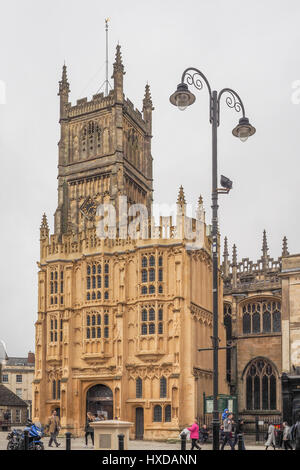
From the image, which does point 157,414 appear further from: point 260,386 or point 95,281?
point 260,386

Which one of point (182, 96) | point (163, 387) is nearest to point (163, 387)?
point (163, 387)

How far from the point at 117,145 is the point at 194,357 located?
18.0 meters

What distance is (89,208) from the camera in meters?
54.2

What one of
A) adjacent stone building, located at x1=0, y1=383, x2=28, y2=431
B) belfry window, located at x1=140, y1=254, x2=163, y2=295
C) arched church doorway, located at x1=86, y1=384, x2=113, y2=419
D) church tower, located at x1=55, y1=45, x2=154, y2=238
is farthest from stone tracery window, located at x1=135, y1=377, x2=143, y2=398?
adjacent stone building, located at x1=0, y1=383, x2=28, y2=431

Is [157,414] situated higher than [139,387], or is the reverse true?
[139,387]

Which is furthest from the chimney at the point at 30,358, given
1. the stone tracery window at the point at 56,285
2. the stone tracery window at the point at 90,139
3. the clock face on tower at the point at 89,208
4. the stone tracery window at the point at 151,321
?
the stone tracery window at the point at 151,321

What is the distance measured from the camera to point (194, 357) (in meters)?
46.5

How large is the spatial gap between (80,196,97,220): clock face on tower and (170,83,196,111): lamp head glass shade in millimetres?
31543

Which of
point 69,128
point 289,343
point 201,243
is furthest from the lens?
point 69,128

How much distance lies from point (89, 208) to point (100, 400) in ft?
48.9

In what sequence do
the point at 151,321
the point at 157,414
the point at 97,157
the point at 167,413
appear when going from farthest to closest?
the point at 97,157, the point at 151,321, the point at 157,414, the point at 167,413

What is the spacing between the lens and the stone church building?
4606 cm

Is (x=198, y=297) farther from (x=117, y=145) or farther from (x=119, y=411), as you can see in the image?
(x=117, y=145)
